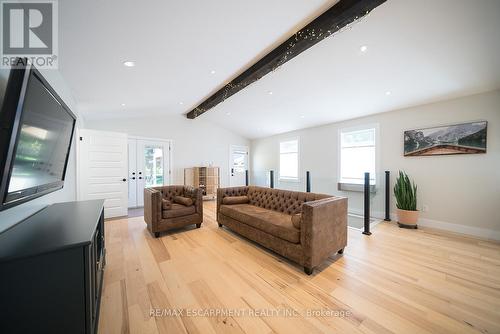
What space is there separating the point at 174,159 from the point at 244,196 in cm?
332

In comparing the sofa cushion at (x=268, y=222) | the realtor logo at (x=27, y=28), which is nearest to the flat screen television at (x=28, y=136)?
the realtor logo at (x=27, y=28)

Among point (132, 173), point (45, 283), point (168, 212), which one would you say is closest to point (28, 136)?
point (45, 283)

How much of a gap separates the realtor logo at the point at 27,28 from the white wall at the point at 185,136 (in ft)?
12.2

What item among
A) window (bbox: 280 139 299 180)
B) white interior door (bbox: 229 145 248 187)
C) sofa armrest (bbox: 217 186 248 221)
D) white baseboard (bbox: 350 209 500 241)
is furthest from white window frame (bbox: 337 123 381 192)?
white interior door (bbox: 229 145 248 187)

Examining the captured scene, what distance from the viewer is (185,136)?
20.7ft

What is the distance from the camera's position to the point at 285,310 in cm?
160

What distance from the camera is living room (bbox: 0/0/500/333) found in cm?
123

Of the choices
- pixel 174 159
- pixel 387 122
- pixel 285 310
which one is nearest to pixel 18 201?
pixel 285 310

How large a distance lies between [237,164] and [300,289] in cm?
602

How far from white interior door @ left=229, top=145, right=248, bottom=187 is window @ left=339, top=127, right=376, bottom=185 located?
395 cm

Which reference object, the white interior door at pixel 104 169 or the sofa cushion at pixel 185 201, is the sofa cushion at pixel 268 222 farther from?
the white interior door at pixel 104 169

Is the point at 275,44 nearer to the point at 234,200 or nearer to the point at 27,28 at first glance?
the point at 27,28

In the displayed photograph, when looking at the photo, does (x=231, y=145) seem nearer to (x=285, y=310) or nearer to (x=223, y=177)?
(x=223, y=177)

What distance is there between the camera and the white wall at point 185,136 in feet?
17.4
